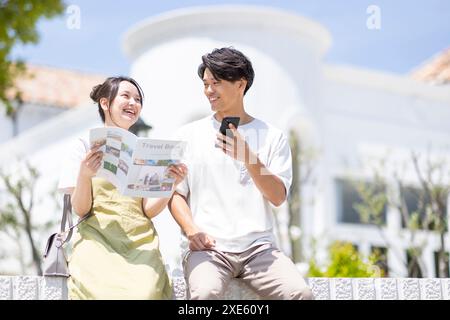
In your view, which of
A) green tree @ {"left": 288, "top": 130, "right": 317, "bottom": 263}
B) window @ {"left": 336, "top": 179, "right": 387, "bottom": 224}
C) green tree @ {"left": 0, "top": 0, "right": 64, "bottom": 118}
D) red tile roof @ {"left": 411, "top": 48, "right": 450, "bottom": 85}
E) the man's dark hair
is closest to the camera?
the man's dark hair

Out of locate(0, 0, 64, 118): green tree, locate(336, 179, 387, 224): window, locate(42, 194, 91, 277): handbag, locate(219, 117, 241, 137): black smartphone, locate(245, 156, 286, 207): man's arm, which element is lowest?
locate(42, 194, 91, 277): handbag

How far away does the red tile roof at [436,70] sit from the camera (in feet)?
54.1

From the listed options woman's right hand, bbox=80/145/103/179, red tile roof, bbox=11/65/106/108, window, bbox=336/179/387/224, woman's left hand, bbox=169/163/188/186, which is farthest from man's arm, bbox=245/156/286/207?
red tile roof, bbox=11/65/106/108

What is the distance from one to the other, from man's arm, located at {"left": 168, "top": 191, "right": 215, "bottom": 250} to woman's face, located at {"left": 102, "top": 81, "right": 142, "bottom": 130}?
413mm

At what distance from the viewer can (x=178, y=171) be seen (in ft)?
12.0

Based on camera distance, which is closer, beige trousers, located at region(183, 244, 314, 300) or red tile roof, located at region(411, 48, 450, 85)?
beige trousers, located at region(183, 244, 314, 300)

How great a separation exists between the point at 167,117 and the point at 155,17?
1.46m

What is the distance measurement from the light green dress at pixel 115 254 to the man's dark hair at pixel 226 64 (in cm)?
69

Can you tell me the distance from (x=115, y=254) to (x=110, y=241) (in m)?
0.07

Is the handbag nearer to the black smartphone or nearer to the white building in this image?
the black smartphone

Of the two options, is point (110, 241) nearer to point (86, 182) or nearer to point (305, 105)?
point (86, 182)

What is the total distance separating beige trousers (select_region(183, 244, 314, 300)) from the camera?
11.6 feet
